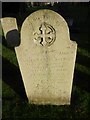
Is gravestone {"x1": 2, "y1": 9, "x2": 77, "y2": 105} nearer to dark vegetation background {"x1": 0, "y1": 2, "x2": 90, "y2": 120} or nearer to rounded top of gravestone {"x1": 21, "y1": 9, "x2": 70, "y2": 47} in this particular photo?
rounded top of gravestone {"x1": 21, "y1": 9, "x2": 70, "y2": 47}

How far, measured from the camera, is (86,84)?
7.41 meters

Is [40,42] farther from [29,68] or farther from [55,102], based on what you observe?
[55,102]

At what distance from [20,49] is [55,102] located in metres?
1.32

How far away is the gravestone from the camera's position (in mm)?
5797

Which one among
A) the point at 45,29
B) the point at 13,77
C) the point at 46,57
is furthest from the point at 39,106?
the point at 13,77

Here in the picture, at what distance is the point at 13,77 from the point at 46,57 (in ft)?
7.84

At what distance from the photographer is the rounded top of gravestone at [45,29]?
18.8 ft

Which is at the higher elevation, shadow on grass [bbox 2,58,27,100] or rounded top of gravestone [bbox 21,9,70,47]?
rounded top of gravestone [bbox 21,9,70,47]

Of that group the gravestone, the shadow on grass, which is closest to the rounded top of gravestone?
the gravestone

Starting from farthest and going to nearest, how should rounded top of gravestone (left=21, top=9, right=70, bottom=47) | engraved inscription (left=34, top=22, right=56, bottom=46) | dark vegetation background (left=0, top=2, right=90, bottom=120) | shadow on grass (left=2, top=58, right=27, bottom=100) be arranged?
shadow on grass (left=2, top=58, right=27, bottom=100) < dark vegetation background (left=0, top=2, right=90, bottom=120) < engraved inscription (left=34, top=22, right=56, bottom=46) < rounded top of gravestone (left=21, top=9, right=70, bottom=47)

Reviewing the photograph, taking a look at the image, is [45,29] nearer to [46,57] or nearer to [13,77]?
[46,57]

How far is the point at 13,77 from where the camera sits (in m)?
8.20

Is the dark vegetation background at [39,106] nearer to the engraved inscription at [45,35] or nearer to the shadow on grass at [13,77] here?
the shadow on grass at [13,77]

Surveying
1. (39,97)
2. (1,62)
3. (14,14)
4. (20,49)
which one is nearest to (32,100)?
(39,97)
